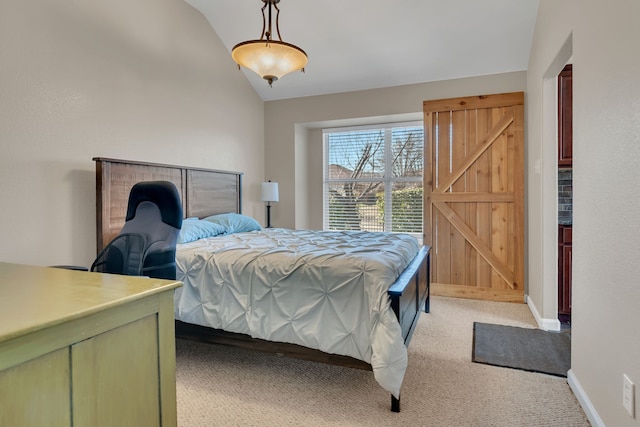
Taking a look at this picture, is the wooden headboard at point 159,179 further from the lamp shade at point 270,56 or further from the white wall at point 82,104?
the lamp shade at point 270,56

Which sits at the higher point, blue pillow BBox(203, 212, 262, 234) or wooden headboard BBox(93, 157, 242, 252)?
wooden headboard BBox(93, 157, 242, 252)

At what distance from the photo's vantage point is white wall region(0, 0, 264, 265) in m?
2.42

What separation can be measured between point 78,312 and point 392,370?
1553mm

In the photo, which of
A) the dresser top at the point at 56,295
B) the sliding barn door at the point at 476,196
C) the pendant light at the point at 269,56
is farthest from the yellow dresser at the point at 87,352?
the sliding barn door at the point at 476,196

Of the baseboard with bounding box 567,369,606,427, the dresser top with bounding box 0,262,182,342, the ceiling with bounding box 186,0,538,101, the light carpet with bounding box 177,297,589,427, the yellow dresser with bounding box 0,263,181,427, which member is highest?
the ceiling with bounding box 186,0,538,101

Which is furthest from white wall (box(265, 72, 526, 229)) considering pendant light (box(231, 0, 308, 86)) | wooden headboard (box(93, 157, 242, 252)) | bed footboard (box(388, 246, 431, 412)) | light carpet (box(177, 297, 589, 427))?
light carpet (box(177, 297, 589, 427))

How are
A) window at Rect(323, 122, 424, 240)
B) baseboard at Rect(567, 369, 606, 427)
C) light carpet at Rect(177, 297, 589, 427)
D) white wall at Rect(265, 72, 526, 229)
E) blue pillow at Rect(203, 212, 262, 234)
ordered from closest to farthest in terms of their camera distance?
1. baseboard at Rect(567, 369, 606, 427)
2. light carpet at Rect(177, 297, 589, 427)
3. blue pillow at Rect(203, 212, 262, 234)
4. white wall at Rect(265, 72, 526, 229)
5. window at Rect(323, 122, 424, 240)

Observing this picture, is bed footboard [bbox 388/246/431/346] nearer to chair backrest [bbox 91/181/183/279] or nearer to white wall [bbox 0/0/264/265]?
chair backrest [bbox 91/181/183/279]

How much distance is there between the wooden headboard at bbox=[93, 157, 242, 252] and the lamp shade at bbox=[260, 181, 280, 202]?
1.27 ft

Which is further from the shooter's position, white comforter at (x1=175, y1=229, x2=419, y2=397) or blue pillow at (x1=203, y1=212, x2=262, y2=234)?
blue pillow at (x1=203, y1=212, x2=262, y2=234)

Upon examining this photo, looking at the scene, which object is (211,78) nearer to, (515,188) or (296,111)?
(296,111)

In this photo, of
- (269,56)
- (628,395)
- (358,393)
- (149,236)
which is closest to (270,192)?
(269,56)

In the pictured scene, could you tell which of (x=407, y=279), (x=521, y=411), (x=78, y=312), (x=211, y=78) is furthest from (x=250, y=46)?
(x=521, y=411)

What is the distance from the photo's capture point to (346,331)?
2.06 m
